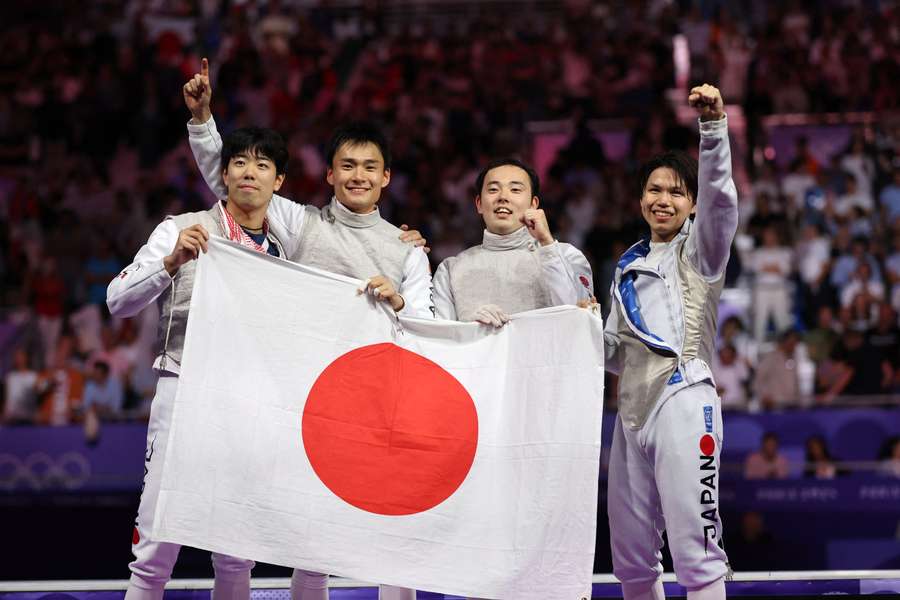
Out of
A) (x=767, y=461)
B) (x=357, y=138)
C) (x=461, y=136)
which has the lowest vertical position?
(x=767, y=461)

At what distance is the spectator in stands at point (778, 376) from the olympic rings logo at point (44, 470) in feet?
16.5

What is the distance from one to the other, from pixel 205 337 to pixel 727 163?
1933 millimetres

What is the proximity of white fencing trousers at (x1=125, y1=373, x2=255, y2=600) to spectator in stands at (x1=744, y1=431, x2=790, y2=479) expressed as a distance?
176 inches

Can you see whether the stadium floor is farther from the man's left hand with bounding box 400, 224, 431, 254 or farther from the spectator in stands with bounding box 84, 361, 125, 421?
the spectator in stands with bounding box 84, 361, 125, 421

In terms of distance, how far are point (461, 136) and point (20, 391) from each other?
5164 mm

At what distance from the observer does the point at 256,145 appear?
13.5 ft

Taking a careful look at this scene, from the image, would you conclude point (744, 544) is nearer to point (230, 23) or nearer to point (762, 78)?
point (762, 78)

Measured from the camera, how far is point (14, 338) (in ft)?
30.2

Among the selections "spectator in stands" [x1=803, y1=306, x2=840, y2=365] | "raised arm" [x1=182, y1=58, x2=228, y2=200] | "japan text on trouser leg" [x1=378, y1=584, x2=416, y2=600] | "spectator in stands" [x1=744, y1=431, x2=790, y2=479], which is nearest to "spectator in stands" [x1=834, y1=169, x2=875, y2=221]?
"spectator in stands" [x1=803, y1=306, x2=840, y2=365]

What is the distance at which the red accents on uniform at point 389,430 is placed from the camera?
393cm

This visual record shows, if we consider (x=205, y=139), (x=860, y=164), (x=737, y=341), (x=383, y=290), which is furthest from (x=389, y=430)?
(x=860, y=164)

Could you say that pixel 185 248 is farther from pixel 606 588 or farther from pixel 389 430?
pixel 606 588

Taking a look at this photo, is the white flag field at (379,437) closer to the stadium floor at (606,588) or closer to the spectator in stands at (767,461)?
the stadium floor at (606,588)

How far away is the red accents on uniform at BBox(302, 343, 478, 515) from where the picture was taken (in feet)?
12.9
